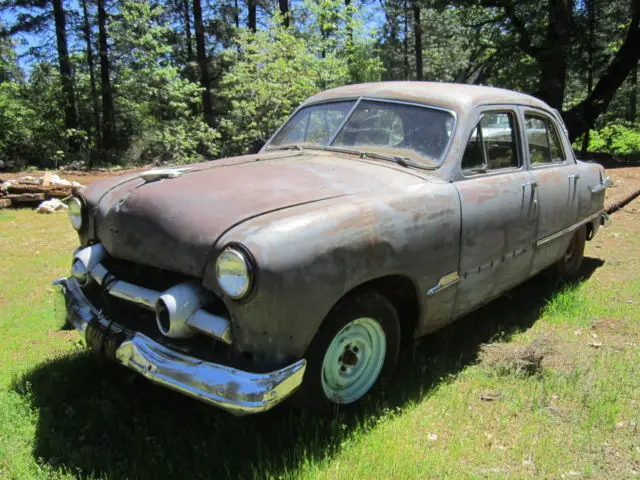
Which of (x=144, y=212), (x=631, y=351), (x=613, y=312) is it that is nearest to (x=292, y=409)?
(x=144, y=212)

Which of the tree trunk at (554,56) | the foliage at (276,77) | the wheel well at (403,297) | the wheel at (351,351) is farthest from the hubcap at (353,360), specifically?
the tree trunk at (554,56)

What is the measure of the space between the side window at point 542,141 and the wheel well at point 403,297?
1.94m

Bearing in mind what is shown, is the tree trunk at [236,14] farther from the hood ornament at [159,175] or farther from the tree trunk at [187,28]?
the hood ornament at [159,175]

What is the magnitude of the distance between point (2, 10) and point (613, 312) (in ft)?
80.2

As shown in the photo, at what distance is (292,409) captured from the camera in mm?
2773

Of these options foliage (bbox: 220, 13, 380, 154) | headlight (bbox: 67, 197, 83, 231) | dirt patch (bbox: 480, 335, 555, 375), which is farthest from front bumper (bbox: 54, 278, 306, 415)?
foliage (bbox: 220, 13, 380, 154)

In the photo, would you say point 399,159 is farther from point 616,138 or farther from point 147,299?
point 616,138

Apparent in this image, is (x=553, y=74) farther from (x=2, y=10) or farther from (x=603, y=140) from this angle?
(x=2, y=10)

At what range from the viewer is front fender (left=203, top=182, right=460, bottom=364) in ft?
7.54

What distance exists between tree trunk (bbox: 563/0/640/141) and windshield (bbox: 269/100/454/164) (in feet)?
47.4

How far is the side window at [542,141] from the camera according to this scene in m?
4.42

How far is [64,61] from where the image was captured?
22016mm

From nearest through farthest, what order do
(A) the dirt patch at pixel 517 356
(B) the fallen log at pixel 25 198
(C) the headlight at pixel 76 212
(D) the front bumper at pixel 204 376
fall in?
1. (D) the front bumper at pixel 204 376
2. (C) the headlight at pixel 76 212
3. (A) the dirt patch at pixel 517 356
4. (B) the fallen log at pixel 25 198

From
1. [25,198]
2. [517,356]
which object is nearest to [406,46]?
[25,198]
